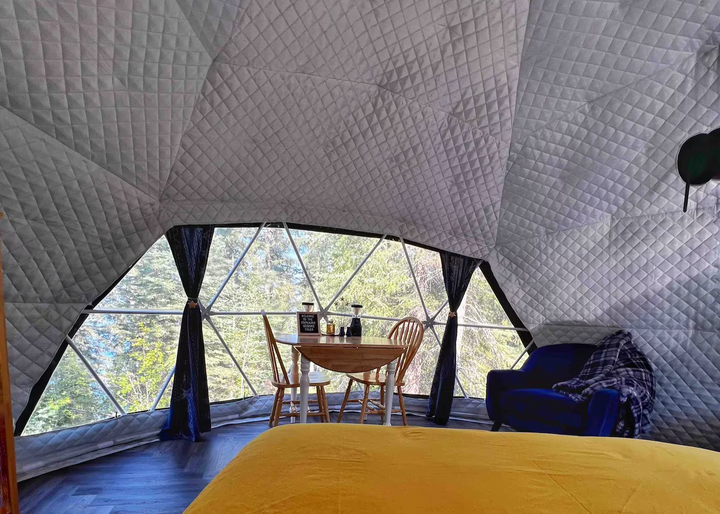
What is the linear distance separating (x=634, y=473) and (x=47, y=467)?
3383 mm

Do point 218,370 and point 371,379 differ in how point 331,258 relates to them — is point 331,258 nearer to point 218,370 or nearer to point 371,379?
point 371,379

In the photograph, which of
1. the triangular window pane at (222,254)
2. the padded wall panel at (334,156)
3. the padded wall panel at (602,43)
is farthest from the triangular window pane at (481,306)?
the triangular window pane at (222,254)

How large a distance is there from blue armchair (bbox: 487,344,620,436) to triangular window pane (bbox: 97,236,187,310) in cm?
295

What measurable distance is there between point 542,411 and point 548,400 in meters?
0.10

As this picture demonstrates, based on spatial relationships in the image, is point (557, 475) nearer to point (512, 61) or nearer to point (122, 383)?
point (512, 61)

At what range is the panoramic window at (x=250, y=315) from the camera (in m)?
3.73

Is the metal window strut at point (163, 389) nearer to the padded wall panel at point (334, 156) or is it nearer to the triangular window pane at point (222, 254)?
the triangular window pane at point (222, 254)

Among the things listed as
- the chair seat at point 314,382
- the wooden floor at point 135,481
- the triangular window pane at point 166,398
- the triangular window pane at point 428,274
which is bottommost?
the wooden floor at point 135,481

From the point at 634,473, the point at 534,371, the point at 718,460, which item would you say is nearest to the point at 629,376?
the point at 534,371

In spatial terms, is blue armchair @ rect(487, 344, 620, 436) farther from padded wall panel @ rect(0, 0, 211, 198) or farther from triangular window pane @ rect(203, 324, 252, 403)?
padded wall panel @ rect(0, 0, 211, 198)

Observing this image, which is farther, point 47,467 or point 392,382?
point 392,382

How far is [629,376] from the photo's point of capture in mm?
3650

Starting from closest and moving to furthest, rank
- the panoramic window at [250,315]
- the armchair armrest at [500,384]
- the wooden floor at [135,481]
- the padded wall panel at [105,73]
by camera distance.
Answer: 1. the padded wall panel at [105,73]
2. the wooden floor at [135,481]
3. the panoramic window at [250,315]
4. the armchair armrest at [500,384]

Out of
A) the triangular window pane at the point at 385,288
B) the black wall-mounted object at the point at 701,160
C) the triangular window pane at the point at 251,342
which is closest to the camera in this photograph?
the black wall-mounted object at the point at 701,160
